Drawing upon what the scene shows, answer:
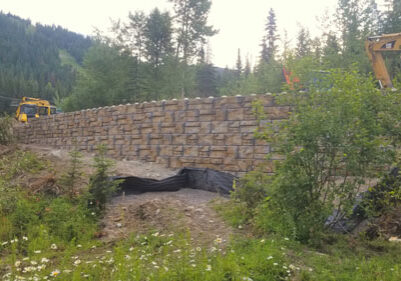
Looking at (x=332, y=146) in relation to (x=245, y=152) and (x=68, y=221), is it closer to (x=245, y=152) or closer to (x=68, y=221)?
(x=245, y=152)

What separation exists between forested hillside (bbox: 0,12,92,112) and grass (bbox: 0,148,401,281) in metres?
39.1

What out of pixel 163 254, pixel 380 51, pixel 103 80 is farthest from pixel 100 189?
pixel 103 80

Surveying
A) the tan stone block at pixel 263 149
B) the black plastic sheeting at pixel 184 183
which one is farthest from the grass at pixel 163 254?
the tan stone block at pixel 263 149

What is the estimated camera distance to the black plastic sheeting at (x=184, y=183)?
5551 millimetres

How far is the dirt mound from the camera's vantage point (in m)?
3.79

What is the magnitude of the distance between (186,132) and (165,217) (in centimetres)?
300

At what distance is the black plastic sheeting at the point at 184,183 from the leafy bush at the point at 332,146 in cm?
213

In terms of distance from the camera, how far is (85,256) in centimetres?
332

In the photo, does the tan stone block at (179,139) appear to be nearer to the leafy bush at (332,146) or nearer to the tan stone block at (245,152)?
the tan stone block at (245,152)

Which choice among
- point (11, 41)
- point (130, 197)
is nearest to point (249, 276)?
point (130, 197)

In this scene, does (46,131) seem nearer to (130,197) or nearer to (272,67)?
(130,197)

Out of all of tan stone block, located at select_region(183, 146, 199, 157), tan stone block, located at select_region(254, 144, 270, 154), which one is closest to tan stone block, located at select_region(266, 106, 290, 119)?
tan stone block, located at select_region(254, 144, 270, 154)

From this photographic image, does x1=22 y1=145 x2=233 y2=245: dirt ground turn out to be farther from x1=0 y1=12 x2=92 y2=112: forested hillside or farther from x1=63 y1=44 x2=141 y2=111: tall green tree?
x1=0 y1=12 x2=92 y2=112: forested hillside

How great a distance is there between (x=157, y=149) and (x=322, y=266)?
207 inches
